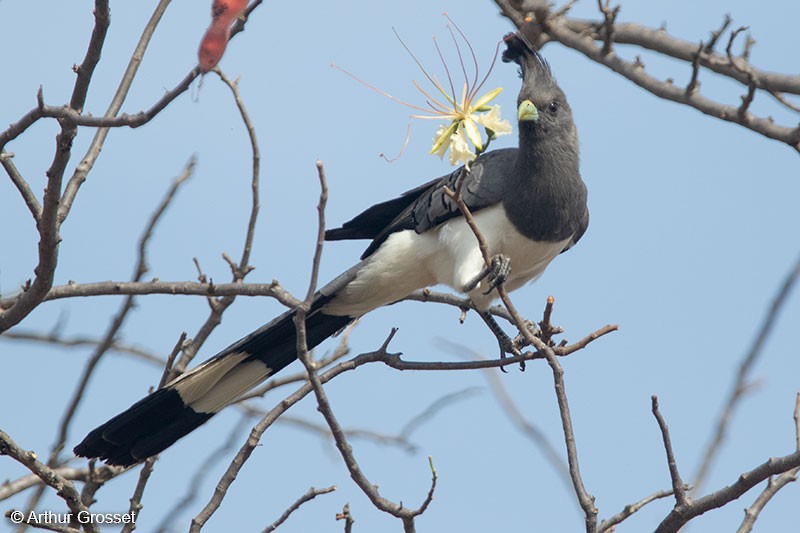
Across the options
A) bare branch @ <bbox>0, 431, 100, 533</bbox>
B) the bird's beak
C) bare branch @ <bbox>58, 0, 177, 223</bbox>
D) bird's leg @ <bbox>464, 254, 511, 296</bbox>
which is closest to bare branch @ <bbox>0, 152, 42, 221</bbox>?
bare branch @ <bbox>58, 0, 177, 223</bbox>

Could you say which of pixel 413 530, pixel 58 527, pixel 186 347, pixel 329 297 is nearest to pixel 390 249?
pixel 329 297

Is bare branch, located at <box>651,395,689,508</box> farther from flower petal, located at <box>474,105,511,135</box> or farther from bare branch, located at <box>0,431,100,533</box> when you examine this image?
bare branch, located at <box>0,431,100,533</box>

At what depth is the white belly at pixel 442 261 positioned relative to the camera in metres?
4.51

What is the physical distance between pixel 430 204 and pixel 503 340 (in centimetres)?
A: 72

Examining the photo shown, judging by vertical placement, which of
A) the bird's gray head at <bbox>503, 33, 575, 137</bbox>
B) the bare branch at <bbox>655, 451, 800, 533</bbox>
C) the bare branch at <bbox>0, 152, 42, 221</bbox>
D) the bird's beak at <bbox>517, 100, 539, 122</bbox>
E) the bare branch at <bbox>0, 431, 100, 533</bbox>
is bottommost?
the bare branch at <bbox>655, 451, 800, 533</bbox>

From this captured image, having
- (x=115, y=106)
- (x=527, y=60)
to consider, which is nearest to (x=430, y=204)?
(x=527, y=60)

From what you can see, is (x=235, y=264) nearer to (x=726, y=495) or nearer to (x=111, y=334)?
(x=111, y=334)

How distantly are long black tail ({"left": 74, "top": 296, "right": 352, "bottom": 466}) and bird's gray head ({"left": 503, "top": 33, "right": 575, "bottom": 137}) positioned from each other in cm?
129

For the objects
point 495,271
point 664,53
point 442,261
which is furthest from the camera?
point 442,261

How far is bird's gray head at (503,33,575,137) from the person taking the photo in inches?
176

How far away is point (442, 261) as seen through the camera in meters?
4.69

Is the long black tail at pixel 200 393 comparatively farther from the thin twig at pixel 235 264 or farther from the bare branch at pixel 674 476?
the bare branch at pixel 674 476

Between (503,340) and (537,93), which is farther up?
(537,93)

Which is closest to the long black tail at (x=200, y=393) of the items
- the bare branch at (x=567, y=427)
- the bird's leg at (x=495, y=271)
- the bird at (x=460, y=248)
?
the bird at (x=460, y=248)
